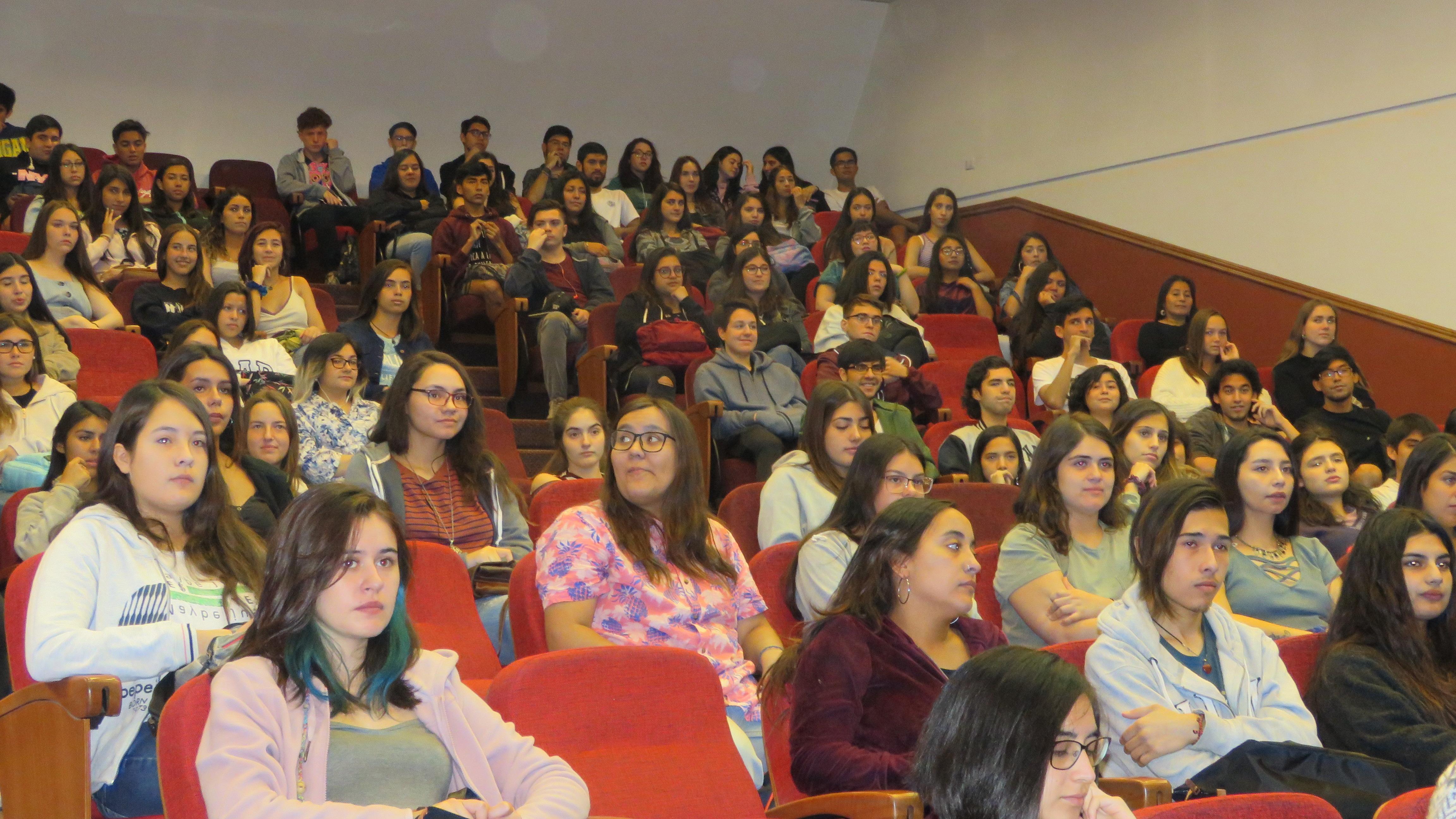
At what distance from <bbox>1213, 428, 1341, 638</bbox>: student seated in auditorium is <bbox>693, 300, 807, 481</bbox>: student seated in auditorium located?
155cm

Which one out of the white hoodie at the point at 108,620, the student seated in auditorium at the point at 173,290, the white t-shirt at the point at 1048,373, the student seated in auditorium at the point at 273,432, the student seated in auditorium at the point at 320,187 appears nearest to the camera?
the white hoodie at the point at 108,620

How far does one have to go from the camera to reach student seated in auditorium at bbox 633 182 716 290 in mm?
6469

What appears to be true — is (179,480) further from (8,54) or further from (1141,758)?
(8,54)

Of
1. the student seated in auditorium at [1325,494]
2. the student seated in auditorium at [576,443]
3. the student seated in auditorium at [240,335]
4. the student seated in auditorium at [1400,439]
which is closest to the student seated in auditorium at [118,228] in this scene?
the student seated in auditorium at [240,335]

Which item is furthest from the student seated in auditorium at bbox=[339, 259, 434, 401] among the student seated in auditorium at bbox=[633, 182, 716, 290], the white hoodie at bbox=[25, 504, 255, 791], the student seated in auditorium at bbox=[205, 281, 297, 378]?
the white hoodie at bbox=[25, 504, 255, 791]

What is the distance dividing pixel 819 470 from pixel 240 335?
2230 mm

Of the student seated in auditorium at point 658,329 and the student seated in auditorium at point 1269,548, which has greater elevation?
the student seated in auditorium at point 658,329

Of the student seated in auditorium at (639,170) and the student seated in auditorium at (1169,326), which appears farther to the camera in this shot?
the student seated in auditorium at (639,170)

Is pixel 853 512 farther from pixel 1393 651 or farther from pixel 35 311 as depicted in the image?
pixel 35 311

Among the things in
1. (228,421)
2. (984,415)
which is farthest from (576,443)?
(984,415)

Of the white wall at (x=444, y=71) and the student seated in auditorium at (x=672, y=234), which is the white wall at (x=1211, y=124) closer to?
the white wall at (x=444, y=71)

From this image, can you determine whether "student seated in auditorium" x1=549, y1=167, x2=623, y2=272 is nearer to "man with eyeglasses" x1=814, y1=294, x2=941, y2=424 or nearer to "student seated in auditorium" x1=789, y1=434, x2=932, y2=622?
"man with eyeglasses" x1=814, y1=294, x2=941, y2=424

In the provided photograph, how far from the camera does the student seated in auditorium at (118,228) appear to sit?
5.27 meters

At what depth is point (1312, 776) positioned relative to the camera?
6.73 feet
